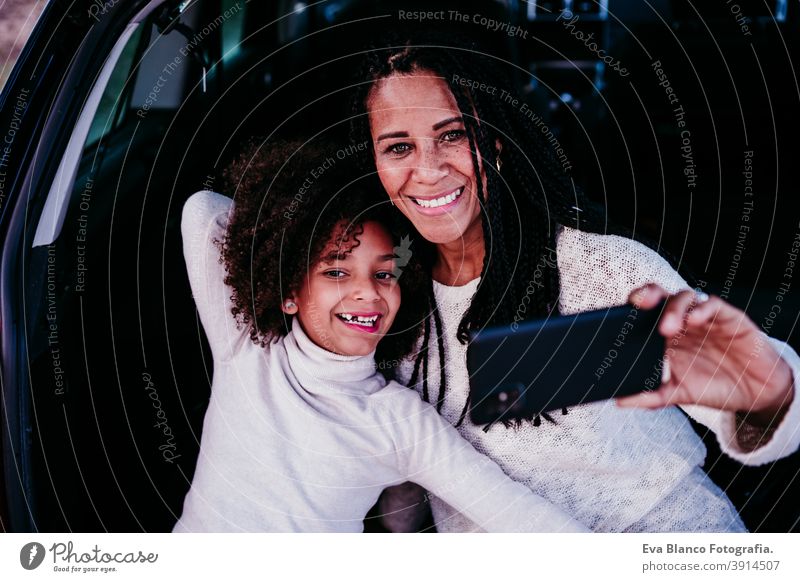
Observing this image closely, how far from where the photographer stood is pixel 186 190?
3.11ft

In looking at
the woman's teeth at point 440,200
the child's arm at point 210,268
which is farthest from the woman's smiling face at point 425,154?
the child's arm at point 210,268

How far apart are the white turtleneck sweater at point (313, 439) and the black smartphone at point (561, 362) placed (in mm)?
76

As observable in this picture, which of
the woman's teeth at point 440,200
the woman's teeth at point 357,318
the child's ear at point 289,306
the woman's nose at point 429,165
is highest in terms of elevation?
the woman's nose at point 429,165

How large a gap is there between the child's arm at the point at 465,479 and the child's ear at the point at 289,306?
0.18 metres

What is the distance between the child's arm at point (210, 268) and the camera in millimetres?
930

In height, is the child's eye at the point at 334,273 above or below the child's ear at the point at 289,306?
above

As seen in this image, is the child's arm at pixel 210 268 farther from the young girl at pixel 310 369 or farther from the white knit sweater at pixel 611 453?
the white knit sweater at pixel 611 453

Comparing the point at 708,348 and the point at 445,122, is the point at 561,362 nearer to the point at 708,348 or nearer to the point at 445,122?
the point at 708,348

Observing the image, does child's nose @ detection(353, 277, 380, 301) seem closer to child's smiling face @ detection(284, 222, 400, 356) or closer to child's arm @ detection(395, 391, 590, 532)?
child's smiling face @ detection(284, 222, 400, 356)

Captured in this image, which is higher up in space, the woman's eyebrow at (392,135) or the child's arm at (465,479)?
the woman's eyebrow at (392,135)

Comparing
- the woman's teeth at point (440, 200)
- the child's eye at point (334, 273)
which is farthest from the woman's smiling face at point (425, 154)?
the child's eye at point (334, 273)

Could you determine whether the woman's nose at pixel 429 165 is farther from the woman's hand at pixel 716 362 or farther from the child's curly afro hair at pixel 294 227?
the woman's hand at pixel 716 362

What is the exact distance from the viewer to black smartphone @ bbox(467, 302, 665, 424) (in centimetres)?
93

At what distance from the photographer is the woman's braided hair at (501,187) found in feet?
2.88
